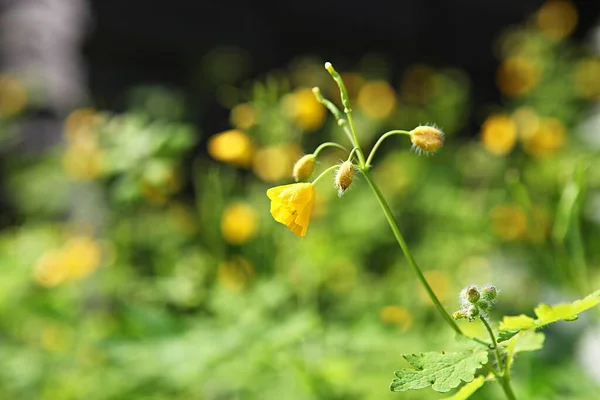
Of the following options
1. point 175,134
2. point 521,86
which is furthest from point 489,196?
point 175,134

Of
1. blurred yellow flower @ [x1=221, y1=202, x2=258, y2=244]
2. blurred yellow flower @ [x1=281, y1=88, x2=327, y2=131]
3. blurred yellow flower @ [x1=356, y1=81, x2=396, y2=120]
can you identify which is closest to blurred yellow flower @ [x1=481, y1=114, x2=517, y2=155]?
blurred yellow flower @ [x1=281, y1=88, x2=327, y2=131]

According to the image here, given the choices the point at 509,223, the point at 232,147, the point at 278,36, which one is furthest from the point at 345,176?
the point at 278,36

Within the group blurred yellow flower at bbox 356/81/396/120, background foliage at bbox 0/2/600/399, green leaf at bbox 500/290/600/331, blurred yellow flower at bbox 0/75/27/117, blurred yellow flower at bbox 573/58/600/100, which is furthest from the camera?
blurred yellow flower at bbox 0/75/27/117

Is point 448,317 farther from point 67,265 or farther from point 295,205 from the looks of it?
point 67,265

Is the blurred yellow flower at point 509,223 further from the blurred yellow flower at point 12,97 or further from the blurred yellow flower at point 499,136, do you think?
the blurred yellow flower at point 12,97

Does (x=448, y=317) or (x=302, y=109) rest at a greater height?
(x=302, y=109)

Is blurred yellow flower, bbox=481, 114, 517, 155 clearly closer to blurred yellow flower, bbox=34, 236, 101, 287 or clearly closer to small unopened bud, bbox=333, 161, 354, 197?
small unopened bud, bbox=333, 161, 354, 197
